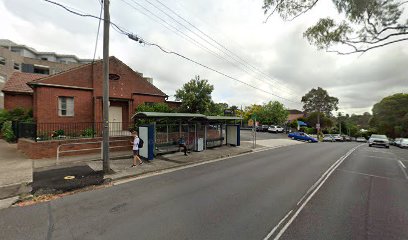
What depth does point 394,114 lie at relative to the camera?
49.2 meters

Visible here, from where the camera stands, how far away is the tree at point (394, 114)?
155 feet

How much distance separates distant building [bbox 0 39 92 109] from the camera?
3666 centimetres

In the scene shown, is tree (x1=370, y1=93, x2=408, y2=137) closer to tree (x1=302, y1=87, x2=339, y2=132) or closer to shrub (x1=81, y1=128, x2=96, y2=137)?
tree (x1=302, y1=87, x2=339, y2=132)

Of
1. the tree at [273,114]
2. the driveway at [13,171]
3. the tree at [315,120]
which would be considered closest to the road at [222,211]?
the driveway at [13,171]

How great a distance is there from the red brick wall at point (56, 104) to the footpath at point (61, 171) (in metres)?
3.15

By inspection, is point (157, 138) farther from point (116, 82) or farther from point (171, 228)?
point (171, 228)

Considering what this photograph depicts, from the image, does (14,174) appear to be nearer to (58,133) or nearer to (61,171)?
(61,171)

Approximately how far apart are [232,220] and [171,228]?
4.40 ft

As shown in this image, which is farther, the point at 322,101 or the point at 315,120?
the point at 322,101

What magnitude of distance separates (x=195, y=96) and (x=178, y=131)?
675 cm

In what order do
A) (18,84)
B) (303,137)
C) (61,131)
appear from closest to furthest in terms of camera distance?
(61,131) → (18,84) → (303,137)

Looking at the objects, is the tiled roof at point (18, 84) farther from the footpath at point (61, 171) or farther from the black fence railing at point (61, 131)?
the footpath at point (61, 171)

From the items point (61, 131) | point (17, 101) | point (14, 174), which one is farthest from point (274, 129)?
point (14, 174)

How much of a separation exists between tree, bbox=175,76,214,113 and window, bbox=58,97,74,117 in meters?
9.47
